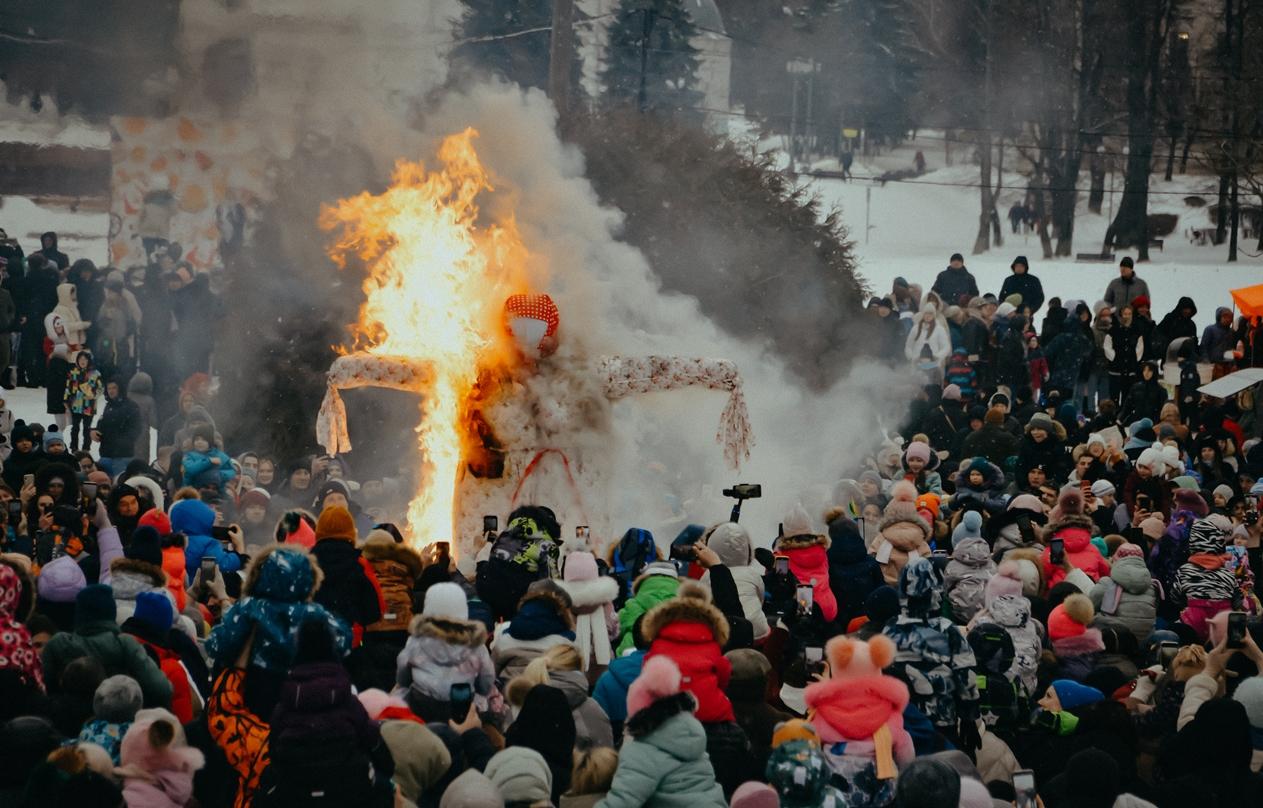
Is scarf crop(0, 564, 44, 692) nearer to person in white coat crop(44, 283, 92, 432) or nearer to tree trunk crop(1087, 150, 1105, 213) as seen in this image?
person in white coat crop(44, 283, 92, 432)

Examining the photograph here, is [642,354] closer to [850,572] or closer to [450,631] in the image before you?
[850,572]

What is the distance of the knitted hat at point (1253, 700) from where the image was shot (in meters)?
7.92

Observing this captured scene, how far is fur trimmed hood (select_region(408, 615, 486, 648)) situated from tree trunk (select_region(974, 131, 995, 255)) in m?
36.6

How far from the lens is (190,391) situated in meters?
18.4

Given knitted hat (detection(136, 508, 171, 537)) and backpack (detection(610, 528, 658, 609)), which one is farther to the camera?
backpack (detection(610, 528, 658, 609))

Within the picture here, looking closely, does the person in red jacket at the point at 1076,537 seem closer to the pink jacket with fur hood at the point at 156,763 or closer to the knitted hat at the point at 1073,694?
the knitted hat at the point at 1073,694

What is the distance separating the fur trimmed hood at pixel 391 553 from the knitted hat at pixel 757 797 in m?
3.05

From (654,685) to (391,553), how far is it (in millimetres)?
2846

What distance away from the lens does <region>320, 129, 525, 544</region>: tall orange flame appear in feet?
37.4

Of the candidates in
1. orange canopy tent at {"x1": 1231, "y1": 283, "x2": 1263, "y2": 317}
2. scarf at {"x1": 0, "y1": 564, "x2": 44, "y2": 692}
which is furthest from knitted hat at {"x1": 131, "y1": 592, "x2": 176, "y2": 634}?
orange canopy tent at {"x1": 1231, "y1": 283, "x2": 1263, "y2": 317}

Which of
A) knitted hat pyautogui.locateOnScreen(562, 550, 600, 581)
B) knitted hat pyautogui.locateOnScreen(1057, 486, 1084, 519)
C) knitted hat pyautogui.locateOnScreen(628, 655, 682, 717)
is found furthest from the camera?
knitted hat pyautogui.locateOnScreen(1057, 486, 1084, 519)

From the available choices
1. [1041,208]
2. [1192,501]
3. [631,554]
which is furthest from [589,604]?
[1041,208]

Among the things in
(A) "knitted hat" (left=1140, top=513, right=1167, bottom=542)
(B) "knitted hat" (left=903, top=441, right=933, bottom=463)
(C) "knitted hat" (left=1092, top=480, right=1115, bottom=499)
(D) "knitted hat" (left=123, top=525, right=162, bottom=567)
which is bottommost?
(C) "knitted hat" (left=1092, top=480, right=1115, bottom=499)

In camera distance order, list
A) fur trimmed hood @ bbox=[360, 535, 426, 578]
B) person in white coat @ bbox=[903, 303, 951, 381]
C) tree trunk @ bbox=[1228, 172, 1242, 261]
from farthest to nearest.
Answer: tree trunk @ bbox=[1228, 172, 1242, 261]
person in white coat @ bbox=[903, 303, 951, 381]
fur trimmed hood @ bbox=[360, 535, 426, 578]
